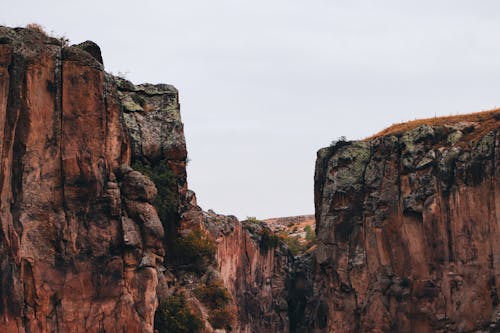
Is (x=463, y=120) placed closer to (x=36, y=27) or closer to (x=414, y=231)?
(x=414, y=231)

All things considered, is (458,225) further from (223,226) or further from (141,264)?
(141,264)

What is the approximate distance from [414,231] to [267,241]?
30.9 metres

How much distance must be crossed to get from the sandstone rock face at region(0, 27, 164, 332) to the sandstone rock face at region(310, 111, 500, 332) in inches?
1487

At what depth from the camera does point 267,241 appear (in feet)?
410

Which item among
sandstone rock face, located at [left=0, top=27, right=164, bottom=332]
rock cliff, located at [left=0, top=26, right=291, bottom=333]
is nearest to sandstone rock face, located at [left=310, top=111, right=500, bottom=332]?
rock cliff, located at [left=0, top=26, right=291, bottom=333]

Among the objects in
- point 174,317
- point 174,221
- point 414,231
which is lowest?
point 174,317

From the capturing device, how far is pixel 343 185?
104 metres

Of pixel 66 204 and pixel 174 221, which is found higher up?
pixel 66 204

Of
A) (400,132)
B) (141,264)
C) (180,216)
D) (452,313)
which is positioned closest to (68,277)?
(141,264)

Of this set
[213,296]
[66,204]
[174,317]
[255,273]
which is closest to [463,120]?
[255,273]

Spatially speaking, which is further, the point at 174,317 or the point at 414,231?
the point at 414,231

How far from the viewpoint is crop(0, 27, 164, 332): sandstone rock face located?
2201 inches

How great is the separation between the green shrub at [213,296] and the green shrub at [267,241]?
52.5 metres

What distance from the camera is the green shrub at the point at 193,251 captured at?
71188 mm
